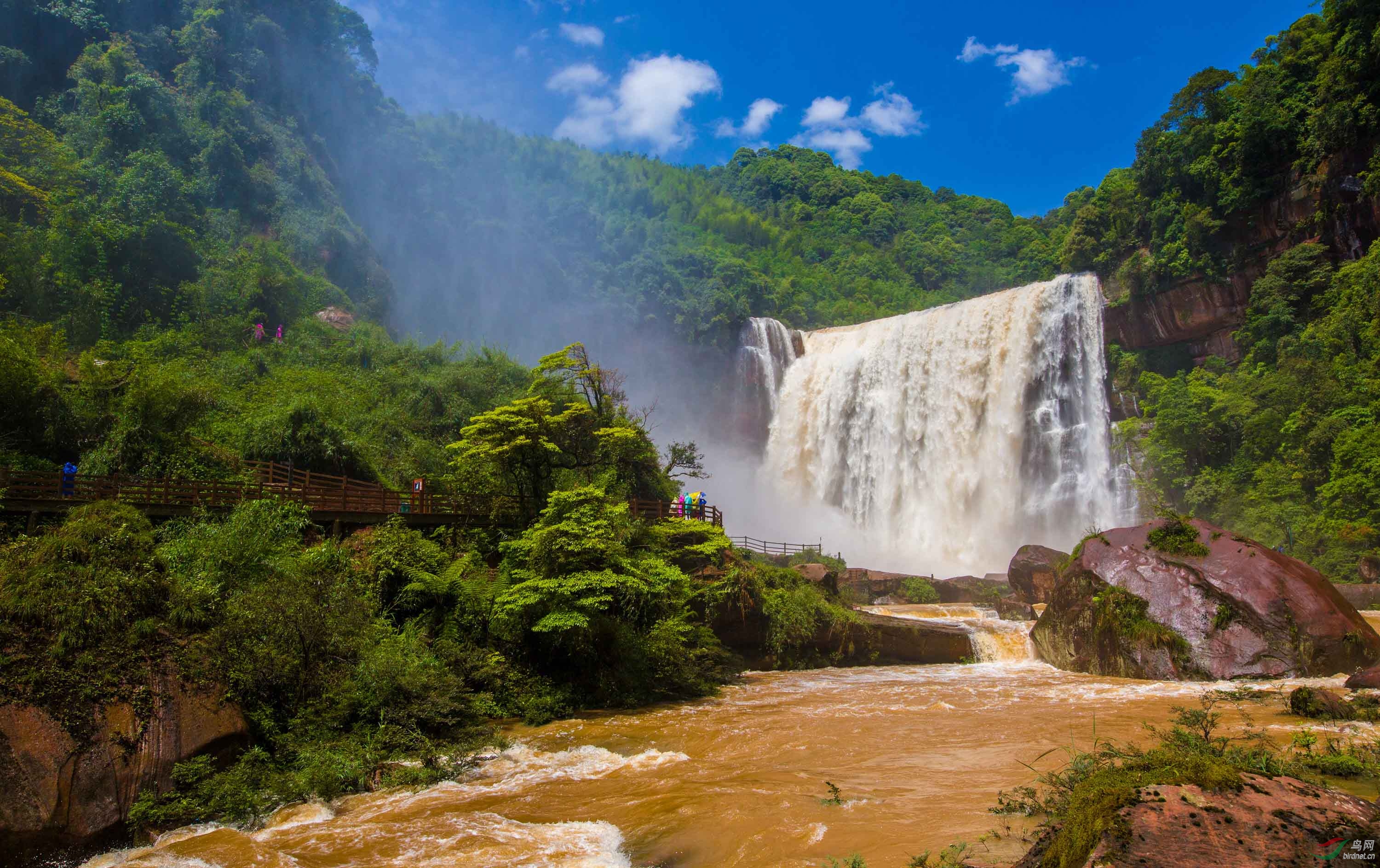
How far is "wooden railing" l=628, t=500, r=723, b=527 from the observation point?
21031mm

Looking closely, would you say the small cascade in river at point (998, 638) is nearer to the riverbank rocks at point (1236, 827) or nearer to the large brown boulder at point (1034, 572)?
the large brown boulder at point (1034, 572)

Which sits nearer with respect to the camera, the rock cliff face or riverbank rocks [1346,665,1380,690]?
riverbank rocks [1346,665,1380,690]

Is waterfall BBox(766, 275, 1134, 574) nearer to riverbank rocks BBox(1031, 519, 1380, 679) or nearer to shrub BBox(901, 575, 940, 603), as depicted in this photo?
shrub BBox(901, 575, 940, 603)

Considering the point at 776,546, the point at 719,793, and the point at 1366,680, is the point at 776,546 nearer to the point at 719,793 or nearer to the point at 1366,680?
the point at 1366,680

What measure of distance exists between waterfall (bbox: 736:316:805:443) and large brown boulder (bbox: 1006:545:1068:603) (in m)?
22.9

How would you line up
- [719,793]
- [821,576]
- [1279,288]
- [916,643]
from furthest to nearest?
[1279,288]
[821,576]
[916,643]
[719,793]

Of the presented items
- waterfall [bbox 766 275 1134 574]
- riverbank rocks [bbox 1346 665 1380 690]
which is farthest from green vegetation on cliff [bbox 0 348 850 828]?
waterfall [bbox 766 275 1134 574]

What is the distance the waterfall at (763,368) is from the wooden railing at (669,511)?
2567 centimetres

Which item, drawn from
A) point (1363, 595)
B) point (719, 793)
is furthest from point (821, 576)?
point (1363, 595)

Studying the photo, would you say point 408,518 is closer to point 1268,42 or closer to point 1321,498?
point 1321,498

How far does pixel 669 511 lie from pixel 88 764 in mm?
16537

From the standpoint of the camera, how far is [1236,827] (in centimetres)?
340

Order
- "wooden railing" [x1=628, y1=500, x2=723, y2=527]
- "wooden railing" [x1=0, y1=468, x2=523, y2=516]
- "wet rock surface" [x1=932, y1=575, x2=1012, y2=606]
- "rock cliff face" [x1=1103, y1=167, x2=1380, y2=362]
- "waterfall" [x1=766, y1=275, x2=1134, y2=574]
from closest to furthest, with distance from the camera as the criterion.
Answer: "wooden railing" [x1=0, y1=468, x2=523, y2=516] < "wooden railing" [x1=628, y1=500, x2=723, y2=527] < "wet rock surface" [x1=932, y1=575, x2=1012, y2=606] < "rock cliff face" [x1=1103, y1=167, x2=1380, y2=362] < "waterfall" [x1=766, y1=275, x2=1134, y2=574]

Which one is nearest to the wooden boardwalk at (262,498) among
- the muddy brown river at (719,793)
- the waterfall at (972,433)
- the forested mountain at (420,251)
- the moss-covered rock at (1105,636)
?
the forested mountain at (420,251)
